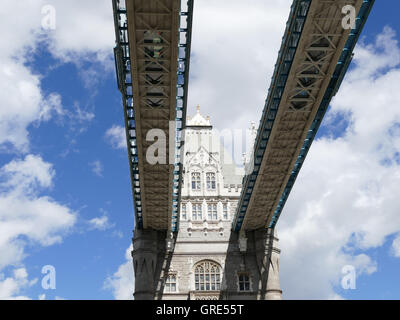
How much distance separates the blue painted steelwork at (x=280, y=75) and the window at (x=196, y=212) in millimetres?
12146

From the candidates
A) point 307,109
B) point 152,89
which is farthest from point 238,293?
point 152,89

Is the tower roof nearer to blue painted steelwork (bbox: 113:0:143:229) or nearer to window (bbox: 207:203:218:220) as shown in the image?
window (bbox: 207:203:218:220)

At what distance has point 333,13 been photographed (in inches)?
1019

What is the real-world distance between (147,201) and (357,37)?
27.3 m

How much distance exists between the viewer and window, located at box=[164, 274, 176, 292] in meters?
50.8

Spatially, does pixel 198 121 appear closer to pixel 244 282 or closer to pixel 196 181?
pixel 196 181

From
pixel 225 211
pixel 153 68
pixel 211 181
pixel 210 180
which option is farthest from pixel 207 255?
pixel 153 68

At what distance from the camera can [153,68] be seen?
30.1 meters

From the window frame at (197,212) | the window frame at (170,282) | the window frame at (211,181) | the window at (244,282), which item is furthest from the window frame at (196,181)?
the window at (244,282)

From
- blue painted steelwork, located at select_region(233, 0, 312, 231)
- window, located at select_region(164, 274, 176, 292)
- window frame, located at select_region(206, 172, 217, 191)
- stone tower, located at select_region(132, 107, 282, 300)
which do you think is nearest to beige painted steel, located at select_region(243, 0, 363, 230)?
blue painted steelwork, located at select_region(233, 0, 312, 231)

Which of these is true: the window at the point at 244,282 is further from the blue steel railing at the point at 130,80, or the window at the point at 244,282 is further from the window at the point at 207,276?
the blue steel railing at the point at 130,80

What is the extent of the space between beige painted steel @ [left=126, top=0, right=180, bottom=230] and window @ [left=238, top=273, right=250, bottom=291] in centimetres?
1645

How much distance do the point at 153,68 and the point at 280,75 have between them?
877 centimetres

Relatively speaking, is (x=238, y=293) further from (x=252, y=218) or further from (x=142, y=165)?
(x=142, y=165)
